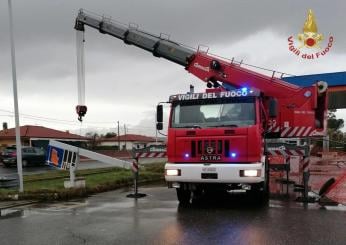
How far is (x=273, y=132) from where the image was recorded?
13.2m

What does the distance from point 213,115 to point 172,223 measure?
3101 mm

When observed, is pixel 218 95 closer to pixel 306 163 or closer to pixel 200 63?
pixel 306 163

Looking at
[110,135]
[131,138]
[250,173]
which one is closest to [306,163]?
[250,173]

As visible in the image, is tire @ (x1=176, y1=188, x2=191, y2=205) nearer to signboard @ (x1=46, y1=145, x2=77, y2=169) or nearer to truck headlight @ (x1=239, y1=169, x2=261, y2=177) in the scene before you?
truck headlight @ (x1=239, y1=169, x2=261, y2=177)

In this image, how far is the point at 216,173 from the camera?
10664 millimetres

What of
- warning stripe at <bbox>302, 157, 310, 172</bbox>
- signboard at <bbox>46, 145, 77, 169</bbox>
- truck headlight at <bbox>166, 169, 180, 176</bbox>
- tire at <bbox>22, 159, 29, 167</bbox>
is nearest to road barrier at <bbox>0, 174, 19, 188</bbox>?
signboard at <bbox>46, 145, 77, 169</bbox>

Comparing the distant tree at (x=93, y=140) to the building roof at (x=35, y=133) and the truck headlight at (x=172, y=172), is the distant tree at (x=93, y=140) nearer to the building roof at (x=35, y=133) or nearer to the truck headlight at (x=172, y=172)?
the building roof at (x=35, y=133)

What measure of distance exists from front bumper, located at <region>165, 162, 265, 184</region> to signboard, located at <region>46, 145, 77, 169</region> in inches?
191

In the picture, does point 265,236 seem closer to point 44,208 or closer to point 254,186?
point 254,186

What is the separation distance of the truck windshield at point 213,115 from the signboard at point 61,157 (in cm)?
464

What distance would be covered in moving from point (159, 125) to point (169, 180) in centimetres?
165

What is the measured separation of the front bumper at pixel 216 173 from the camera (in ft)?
34.6

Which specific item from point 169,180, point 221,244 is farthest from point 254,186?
point 221,244

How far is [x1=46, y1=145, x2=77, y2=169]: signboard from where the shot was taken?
14.8 metres
